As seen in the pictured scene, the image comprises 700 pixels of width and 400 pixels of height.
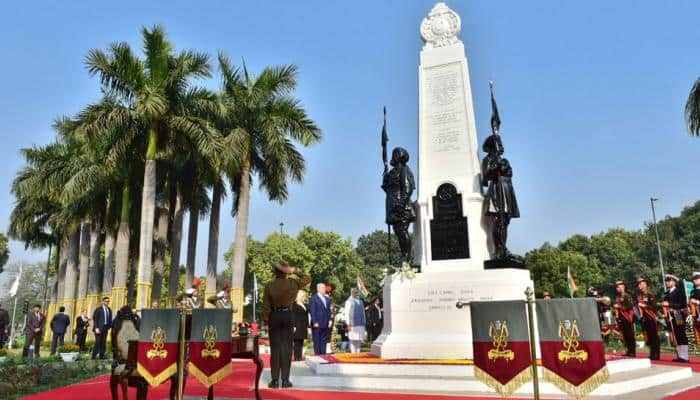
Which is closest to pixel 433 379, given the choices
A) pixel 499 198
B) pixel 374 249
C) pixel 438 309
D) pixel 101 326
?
pixel 438 309

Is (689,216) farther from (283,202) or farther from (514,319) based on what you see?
(514,319)

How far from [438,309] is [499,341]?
5.74 m

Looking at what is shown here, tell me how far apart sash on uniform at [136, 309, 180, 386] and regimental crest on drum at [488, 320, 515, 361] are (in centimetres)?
319

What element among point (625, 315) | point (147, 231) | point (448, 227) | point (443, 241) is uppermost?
point (147, 231)

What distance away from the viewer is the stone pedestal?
32.1 feet

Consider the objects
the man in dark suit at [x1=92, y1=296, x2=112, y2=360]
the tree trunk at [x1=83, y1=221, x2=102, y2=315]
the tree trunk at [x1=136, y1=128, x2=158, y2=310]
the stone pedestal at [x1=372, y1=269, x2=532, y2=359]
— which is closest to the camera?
the stone pedestal at [x1=372, y1=269, x2=532, y2=359]

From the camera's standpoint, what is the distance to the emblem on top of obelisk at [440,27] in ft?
42.0

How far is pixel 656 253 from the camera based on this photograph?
4778 centimetres

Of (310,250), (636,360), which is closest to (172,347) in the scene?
(636,360)

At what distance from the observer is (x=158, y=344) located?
5.26 metres

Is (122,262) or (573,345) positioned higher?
(122,262)

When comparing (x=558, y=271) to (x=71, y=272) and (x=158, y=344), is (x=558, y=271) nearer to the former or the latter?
(x=71, y=272)

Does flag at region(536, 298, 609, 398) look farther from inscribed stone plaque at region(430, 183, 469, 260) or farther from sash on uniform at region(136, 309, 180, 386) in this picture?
inscribed stone plaque at region(430, 183, 469, 260)

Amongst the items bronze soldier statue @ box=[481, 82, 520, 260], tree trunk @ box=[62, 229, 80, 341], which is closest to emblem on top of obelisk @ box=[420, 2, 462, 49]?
bronze soldier statue @ box=[481, 82, 520, 260]
